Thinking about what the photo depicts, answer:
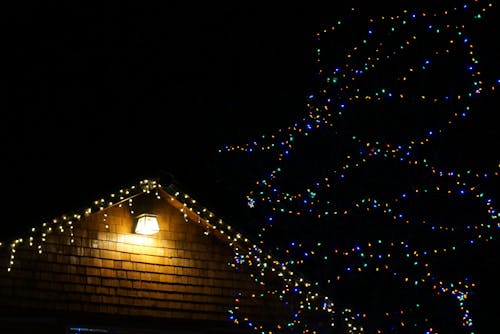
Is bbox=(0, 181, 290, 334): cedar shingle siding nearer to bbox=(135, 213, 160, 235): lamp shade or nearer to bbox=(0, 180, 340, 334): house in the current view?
bbox=(0, 180, 340, 334): house

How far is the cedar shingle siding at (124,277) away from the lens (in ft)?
33.9

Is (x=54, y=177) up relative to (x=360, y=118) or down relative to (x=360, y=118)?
down

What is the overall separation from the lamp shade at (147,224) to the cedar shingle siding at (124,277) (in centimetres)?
20

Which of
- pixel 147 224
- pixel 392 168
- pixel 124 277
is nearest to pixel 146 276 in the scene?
pixel 124 277

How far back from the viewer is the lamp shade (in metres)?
11.0

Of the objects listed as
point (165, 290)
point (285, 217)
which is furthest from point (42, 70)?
point (165, 290)

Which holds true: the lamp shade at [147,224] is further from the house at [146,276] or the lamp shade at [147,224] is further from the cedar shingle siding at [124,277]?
the cedar shingle siding at [124,277]

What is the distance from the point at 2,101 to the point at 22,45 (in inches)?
121

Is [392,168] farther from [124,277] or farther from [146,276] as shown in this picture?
[124,277]

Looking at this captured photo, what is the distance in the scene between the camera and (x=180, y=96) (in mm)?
23953

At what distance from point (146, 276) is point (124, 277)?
0.32 meters

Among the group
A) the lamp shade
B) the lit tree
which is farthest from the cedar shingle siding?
the lit tree

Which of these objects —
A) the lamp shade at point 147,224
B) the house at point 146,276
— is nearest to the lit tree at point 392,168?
the house at point 146,276

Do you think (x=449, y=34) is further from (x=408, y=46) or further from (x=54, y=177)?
(x=54, y=177)
